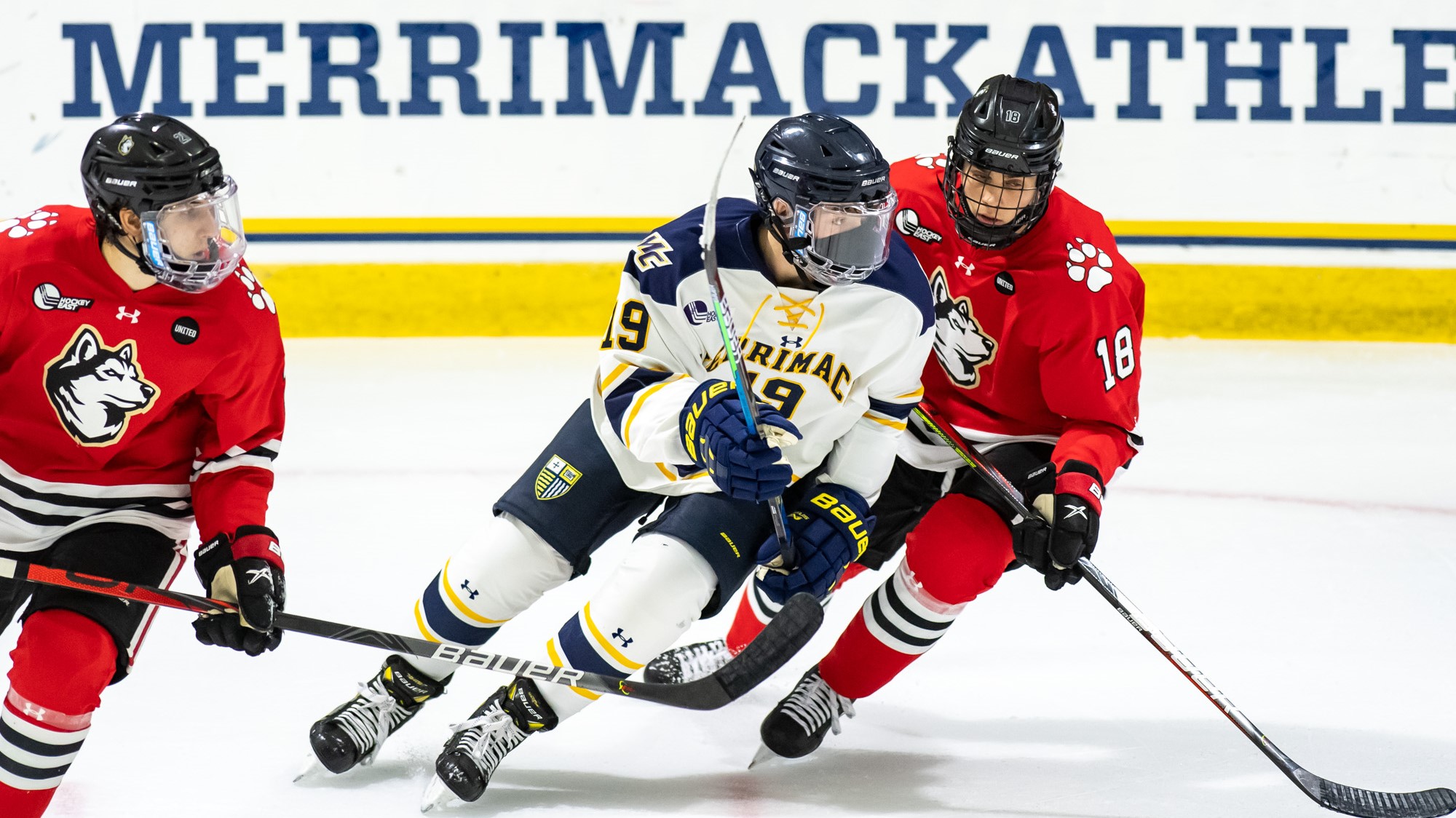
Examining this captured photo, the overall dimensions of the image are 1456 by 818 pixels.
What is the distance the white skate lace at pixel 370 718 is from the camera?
7.91 feet

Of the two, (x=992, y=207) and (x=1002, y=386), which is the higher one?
(x=992, y=207)

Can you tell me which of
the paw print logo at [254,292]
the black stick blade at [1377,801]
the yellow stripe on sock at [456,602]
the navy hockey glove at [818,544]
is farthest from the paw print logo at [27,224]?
the black stick blade at [1377,801]

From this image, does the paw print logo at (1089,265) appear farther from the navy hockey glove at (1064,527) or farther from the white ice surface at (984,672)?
the white ice surface at (984,672)

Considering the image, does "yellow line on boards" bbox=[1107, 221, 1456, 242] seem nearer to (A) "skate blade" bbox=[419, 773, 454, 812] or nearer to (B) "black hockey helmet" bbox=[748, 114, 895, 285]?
(B) "black hockey helmet" bbox=[748, 114, 895, 285]

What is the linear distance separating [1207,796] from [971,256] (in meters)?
1.00

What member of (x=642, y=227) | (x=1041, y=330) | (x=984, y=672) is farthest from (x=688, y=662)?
(x=642, y=227)

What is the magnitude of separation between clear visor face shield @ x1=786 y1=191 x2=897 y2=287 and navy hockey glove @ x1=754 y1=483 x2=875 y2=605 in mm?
360

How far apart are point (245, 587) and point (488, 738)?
1.47 feet

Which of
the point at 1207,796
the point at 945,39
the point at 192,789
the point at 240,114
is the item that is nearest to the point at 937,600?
the point at 1207,796

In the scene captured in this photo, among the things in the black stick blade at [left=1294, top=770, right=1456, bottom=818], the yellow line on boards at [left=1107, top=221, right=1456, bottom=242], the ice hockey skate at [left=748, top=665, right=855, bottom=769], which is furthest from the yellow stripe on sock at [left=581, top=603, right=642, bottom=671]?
the yellow line on boards at [left=1107, top=221, right=1456, bottom=242]

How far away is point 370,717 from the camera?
2.44 m

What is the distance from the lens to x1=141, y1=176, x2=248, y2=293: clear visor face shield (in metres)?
2.14

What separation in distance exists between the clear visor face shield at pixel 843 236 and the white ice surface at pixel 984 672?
86cm

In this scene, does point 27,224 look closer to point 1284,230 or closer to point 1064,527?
point 1064,527
